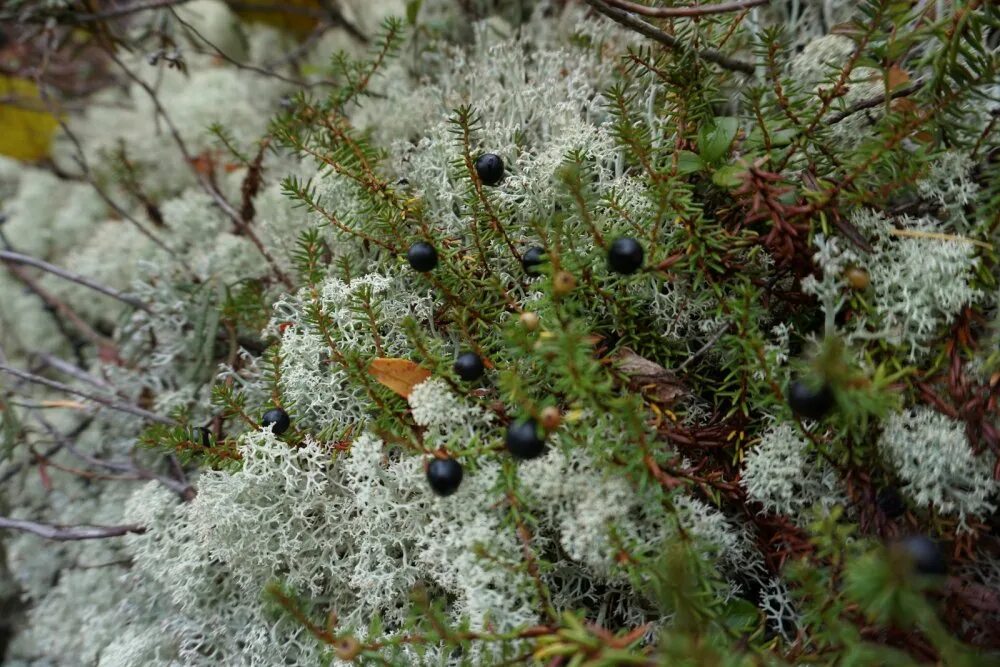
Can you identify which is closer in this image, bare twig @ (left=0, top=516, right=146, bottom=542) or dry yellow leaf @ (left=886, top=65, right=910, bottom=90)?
dry yellow leaf @ (left=886, top=65, right=910, bottom=90)

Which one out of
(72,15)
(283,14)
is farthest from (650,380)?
(283,14)

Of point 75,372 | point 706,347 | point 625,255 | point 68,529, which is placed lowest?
point 68,529

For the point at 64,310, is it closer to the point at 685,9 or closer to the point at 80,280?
the point at 80,280

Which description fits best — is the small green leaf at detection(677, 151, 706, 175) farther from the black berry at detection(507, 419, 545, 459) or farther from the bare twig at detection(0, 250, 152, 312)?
the bare twig at detection(0, 250, 152, 312)

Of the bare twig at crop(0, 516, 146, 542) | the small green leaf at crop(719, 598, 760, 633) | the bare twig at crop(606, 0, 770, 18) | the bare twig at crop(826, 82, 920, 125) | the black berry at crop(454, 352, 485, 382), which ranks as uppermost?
Result: the bare twig at crop(606, 0, 770, 18)

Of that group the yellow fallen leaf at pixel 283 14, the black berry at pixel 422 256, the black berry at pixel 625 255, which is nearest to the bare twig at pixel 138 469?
the black berry at pixel 422 256

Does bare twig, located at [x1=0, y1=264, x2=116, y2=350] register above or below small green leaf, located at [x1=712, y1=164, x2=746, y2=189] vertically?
below

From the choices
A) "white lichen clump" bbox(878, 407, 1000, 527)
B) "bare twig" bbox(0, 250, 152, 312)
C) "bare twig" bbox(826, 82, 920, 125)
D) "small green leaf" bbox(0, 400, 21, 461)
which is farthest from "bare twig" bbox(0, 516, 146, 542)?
"bare twig" bbox(826, 82, 920, 125)
